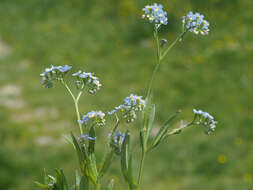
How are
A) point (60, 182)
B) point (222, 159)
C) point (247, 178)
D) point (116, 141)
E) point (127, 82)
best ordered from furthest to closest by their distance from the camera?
point (127, 82), point (222, 159), point (247, 178), point (116, 141), point (60, 182)

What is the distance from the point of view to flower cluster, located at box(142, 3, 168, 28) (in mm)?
1457

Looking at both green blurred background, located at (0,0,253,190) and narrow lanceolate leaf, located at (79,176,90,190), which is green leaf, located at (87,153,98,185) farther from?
green blurred background, located at (0,0,253,190)

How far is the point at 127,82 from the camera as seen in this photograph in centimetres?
722

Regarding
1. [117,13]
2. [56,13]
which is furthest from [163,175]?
[56,13]

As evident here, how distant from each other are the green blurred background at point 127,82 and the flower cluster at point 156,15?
3.18 m

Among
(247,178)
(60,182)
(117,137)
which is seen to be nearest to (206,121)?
(117,137)

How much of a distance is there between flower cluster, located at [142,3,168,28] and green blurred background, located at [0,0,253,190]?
3180 mm

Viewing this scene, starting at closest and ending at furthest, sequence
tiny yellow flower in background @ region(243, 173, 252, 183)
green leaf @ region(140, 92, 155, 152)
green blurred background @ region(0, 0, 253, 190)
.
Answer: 1. green leaf @ region(140, 92, 155, 152)
2. tiny yellow flower in background @ region(243, 173, 252, 183)
3. green blurred background @ region(0, 0, 253, 190)

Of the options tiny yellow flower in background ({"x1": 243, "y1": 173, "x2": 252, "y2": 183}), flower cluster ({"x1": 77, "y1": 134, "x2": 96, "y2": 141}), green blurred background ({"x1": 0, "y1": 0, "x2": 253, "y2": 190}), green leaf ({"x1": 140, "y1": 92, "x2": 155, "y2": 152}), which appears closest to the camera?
flower cluster ({"x1": 77, "y1": 134, "x2": 96, "y2": 141})

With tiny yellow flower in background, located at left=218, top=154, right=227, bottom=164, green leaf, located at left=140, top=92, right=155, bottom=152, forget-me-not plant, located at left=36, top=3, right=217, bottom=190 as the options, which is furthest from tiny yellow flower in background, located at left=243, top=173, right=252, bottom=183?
green leaf, located at left=140, top=92, right=155, bottom=152

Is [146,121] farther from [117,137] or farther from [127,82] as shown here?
[127,82]

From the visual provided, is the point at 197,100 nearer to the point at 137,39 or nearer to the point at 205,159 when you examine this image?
the point at 205,159

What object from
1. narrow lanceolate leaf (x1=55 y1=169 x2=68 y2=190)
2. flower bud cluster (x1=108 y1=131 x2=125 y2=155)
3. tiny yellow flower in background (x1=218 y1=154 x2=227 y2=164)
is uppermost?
tiny yellow flower in background (x1=218 y1=154 x2=227 y2=164)

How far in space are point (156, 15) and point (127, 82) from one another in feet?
18.9
